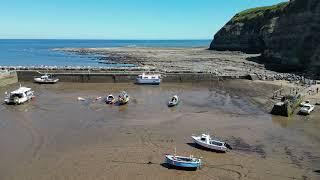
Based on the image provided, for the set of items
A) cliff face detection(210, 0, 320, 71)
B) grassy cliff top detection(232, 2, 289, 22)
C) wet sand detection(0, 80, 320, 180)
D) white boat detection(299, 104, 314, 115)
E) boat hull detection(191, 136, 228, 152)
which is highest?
grassy cliff top detection(232, 2, 289, 22)

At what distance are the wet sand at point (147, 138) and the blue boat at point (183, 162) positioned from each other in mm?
465

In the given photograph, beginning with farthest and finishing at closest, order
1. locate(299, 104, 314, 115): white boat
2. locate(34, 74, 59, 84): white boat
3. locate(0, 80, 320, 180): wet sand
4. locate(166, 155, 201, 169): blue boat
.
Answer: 1. locate(34, 74, 59, 84): white boat
2. locate(299, 104, 314, 115): white boat
3. locate(0, 80, 320, 180): wet sand
4. locate(166, 155, 201, 169): blue boat

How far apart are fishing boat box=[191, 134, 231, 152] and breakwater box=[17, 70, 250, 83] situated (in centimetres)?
3764

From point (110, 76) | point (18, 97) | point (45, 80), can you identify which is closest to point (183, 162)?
point (18, 97)

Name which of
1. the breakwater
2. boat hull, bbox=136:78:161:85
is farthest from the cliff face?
boat hull, bbox=136:78:161:85

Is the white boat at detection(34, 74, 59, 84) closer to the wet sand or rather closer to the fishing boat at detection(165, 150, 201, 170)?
the wet sand

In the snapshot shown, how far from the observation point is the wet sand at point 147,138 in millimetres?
29078

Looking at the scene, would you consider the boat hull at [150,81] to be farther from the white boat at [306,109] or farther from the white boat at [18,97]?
the white boat at [306,109]

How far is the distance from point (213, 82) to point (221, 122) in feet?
94.5

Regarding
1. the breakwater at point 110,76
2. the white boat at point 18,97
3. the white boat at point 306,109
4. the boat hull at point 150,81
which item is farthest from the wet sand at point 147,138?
the breakwater at point 110,76

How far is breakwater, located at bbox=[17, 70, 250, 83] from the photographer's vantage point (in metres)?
70.9

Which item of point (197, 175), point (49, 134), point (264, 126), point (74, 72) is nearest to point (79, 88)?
point (74, 72)

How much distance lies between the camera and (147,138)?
36.6m

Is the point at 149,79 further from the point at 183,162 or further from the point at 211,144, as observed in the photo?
the point at 183,162
